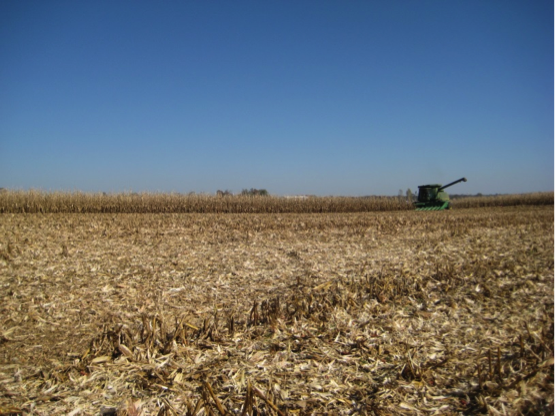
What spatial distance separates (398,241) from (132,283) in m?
6.85

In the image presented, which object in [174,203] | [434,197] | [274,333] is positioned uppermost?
[434,197]

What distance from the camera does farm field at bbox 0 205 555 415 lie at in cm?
241

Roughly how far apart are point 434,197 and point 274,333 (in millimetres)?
24708

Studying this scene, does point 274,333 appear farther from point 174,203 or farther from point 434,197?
point 434,197

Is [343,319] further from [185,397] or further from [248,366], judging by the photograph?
[185,397]

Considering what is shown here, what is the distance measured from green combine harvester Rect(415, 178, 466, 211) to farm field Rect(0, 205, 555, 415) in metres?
18.7

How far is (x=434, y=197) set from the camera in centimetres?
2491

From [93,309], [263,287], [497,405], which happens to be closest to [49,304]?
[93,309]

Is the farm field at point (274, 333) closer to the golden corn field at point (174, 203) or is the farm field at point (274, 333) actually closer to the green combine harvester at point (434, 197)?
the golden corn field at point (174, 203)

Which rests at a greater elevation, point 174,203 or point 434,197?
point 434,197

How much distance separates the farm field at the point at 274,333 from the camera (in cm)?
241

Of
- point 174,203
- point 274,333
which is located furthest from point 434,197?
point 274,333

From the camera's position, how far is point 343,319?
3.75 meters

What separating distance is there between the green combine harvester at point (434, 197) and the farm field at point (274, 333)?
18739mm
